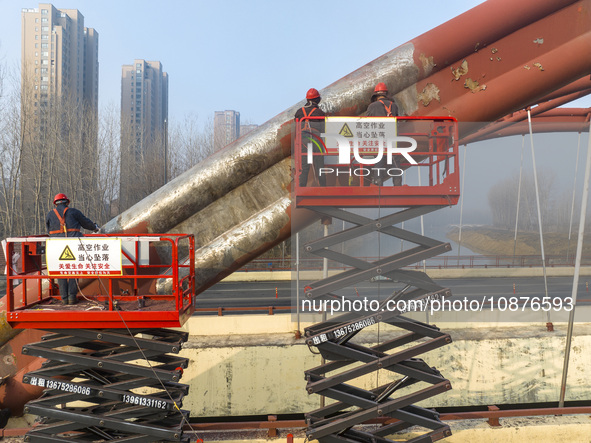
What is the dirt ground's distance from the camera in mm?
14550

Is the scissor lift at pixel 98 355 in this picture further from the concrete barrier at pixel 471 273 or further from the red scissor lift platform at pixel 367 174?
the concrete barrier at pixel 471 273

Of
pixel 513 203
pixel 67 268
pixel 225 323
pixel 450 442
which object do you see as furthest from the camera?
pixel 513 203

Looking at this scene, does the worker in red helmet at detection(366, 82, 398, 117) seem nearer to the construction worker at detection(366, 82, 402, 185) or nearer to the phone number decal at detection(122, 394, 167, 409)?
the construction worker at detection(366, 82, 402, 185)

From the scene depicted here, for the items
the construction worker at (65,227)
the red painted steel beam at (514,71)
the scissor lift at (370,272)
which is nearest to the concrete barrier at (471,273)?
the red painted steel beam at (514,71)

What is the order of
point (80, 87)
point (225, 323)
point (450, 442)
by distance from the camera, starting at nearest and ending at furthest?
point (450, 442), point (225, 323), point (80, 87)

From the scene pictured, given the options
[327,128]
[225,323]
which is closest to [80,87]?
[225,323]

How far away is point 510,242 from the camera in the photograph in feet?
66.7

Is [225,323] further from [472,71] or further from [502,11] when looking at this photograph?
[502,11]

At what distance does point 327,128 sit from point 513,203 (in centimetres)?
1357

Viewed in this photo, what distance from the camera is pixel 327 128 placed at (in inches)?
230

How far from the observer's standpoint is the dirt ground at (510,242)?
573 inches

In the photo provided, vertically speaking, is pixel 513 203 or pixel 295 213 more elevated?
pixel 513 203

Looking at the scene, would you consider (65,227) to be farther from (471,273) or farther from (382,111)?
(471,273)

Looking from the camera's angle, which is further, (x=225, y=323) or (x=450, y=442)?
(x=225, y=323)
